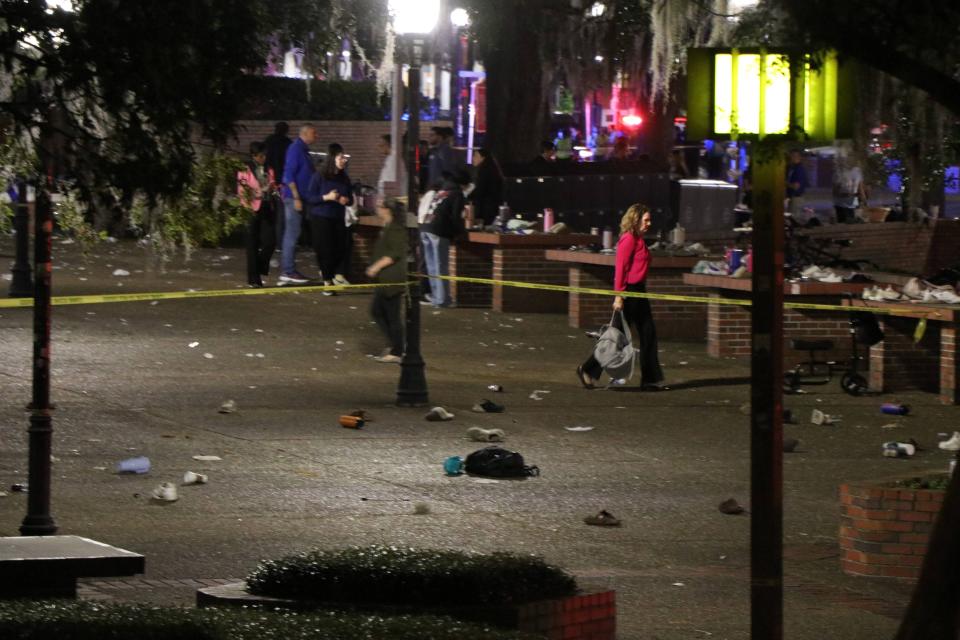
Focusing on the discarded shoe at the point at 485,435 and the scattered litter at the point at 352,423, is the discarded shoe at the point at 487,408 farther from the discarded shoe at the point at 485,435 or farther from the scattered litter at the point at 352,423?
the scattered litter at the point at 352,423

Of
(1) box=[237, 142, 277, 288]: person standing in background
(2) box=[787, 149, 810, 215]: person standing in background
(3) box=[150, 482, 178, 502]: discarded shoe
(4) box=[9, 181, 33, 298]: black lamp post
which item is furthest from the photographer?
(2) box=[787, 149, 810, 215]: person standing in background

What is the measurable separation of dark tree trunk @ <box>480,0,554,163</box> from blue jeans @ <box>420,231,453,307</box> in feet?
23.9

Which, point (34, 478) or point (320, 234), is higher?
point (320, 234)

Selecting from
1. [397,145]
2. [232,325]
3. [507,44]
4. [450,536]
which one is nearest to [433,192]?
[397,145]

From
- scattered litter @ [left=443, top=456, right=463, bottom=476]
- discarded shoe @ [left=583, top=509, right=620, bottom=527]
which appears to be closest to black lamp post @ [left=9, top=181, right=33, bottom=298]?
scattered litter @ [left=443, top=456, right=463, bottom=476]

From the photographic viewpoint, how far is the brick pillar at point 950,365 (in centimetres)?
1595

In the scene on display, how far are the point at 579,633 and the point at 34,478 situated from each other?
12.7 ft

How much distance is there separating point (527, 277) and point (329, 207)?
9.33 feet

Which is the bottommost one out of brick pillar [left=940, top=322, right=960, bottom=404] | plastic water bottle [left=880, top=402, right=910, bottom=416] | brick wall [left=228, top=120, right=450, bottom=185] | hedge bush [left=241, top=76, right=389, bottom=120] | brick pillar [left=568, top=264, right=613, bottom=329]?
plastic water bottle [left=880, top=402, right=910, bottom=416]

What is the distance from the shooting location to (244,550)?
9570 mm

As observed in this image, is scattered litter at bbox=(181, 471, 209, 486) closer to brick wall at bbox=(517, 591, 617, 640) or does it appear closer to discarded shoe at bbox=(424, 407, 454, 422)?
discarded shoe at bbox=(424, 407, 454, 422)

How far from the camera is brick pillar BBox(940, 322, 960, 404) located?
1595cm

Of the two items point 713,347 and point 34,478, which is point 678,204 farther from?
point 34,478

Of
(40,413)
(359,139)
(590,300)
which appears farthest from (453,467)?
(359,139)
